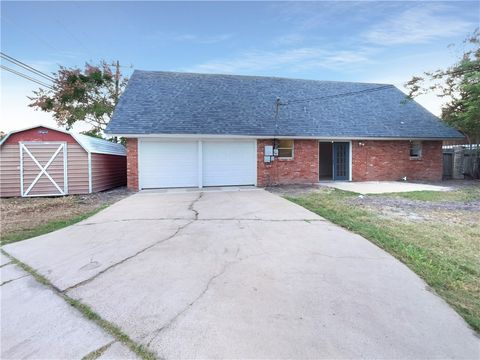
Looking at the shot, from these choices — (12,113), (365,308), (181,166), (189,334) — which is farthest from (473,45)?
(12,113)

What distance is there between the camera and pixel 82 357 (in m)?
2.04

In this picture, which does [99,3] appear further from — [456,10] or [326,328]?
[456,10]

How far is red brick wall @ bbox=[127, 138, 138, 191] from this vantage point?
464 inches

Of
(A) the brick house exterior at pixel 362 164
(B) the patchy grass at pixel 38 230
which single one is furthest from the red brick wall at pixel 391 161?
(B) the patchy grass at pixel 38 230

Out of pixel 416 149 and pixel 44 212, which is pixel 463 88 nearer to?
pixel 416 149

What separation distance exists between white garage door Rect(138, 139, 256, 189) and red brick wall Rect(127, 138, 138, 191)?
17cm

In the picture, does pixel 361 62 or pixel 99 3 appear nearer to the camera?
pixel 99 3

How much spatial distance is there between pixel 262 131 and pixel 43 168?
30.8 ft

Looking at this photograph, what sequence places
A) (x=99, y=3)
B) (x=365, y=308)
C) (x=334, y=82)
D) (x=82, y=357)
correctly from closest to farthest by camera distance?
1. (x=82, y=357)
2. (x=365, y=308)
3. (x=99, y=3)
4. (x=334, y=82)

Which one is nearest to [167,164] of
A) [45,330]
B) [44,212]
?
[44,212]

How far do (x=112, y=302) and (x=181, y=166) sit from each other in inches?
388

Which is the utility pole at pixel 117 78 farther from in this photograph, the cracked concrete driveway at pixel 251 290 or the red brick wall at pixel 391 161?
the cracked concrete driveway at pixel 251 290

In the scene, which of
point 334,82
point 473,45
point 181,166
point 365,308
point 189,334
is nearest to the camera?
point 189,334

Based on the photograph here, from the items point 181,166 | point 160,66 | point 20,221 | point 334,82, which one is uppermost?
point 160,66
